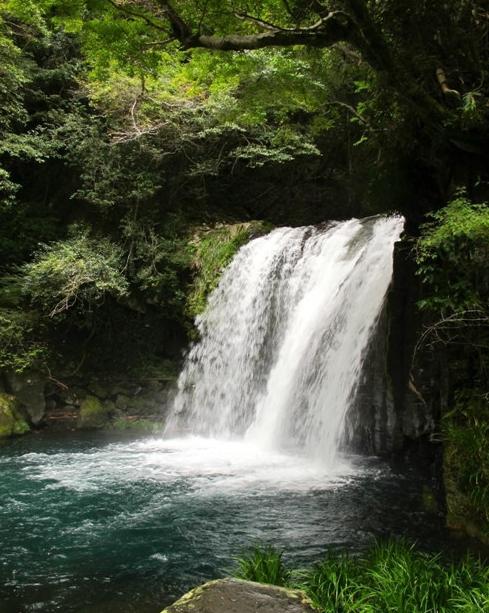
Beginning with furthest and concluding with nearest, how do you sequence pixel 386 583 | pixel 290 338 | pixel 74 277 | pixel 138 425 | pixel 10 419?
1. pixel 138 425
2. pixel 74 277
3. pixel 10 419
4. pixel 290 338
5. pixel 386 583

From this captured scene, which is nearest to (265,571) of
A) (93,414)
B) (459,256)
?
(459,256)

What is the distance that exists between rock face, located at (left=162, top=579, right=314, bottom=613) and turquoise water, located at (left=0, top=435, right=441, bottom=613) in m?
1.18

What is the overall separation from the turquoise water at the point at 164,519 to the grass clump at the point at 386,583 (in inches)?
39.9

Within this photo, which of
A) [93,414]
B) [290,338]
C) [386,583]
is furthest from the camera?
[93,414]

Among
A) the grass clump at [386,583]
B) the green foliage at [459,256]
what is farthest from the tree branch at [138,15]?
the grass clump at [386,583]

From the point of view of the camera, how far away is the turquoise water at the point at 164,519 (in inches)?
203

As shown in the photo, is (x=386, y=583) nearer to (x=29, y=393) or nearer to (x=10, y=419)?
(x=10, y=419)

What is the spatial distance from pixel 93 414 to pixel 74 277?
3347 millimetres

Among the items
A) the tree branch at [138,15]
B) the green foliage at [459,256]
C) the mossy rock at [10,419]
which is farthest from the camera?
the mossy rock at [10,419]

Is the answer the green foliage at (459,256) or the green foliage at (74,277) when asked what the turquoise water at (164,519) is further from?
the green foliage at (74,277)

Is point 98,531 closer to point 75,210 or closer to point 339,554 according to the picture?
point 339,554

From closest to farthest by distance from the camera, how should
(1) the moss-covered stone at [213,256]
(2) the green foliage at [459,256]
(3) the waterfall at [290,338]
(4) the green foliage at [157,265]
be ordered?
(2) the green foliage at [459,256] < (3) the waterfall at [290,338] < (1) the moss-covered stone at [213,256] < (4) the green foliage at [157,265]

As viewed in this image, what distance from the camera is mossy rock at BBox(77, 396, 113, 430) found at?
13.1m

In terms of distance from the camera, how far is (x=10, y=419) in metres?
12.2
